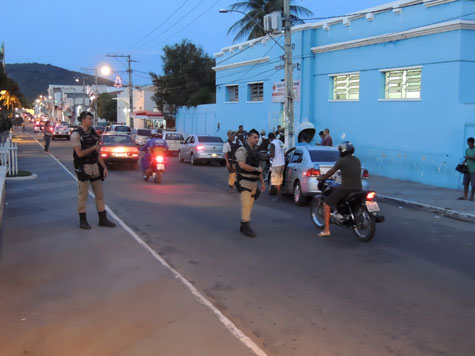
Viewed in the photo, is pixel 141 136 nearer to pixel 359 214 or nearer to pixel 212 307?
pixel 359 214

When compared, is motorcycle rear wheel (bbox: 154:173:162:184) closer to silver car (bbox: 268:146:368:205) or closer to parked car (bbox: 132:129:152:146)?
silver car (bbox: 268:146:368:205)

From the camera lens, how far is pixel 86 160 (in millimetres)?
9414

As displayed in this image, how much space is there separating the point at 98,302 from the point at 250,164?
4188 mm

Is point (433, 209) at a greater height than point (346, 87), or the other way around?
point (346, 87)

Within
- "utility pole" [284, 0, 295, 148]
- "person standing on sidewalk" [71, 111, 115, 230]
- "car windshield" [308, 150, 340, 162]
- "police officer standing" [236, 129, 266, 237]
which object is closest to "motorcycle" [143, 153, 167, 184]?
"utility pole" [284, 0, 295, 148]

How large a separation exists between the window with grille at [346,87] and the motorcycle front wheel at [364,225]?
1398 centimetres

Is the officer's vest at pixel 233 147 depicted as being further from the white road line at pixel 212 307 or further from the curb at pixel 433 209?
the white road line at pixel 212 307

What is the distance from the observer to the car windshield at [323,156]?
1332 centimetres

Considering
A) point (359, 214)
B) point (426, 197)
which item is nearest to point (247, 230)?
point (359, 214)

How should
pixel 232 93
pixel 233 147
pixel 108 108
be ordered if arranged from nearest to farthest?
pixel 233 147, pixel 232 93, pixel 108 108

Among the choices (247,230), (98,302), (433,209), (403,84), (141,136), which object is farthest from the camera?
(141,136)

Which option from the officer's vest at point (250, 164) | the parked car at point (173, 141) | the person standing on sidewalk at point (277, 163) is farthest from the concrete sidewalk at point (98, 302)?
the parked car at point (173, 141)

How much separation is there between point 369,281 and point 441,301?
966mm

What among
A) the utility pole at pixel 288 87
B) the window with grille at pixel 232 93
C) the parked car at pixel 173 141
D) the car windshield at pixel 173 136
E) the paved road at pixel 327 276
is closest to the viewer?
the paved road at pixel 327 276
